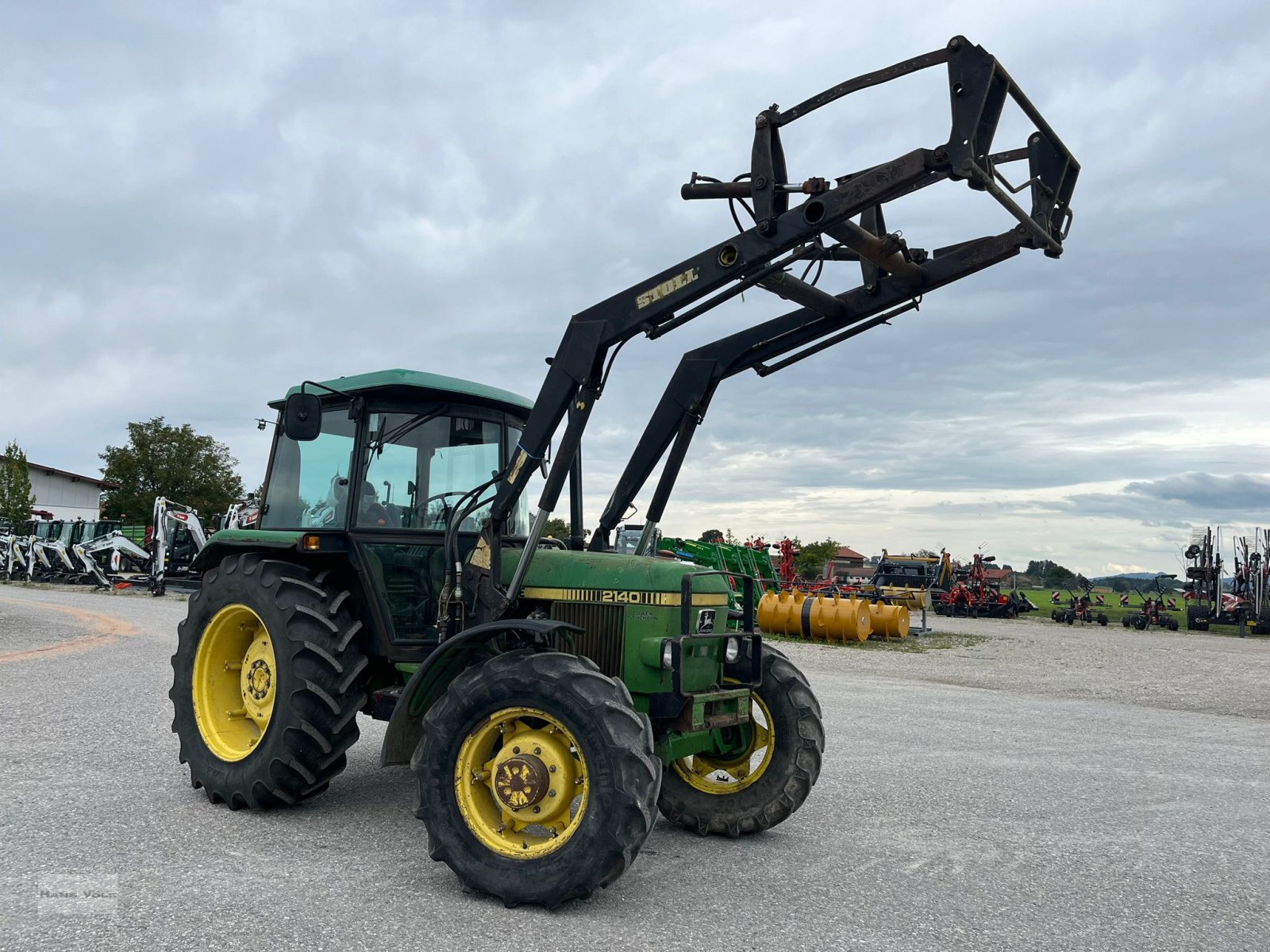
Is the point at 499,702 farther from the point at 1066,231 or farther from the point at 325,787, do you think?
the point at 1066,231

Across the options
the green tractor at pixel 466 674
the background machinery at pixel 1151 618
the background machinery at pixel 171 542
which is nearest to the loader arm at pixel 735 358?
the green tractor at pixel 466 674

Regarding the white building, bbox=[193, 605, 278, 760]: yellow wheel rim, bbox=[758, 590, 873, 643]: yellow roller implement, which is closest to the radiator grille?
bbox=[193, 605, 278, 760]: yellow wheel rim

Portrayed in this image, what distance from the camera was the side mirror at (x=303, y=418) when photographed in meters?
5.57

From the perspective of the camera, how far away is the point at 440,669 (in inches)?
203

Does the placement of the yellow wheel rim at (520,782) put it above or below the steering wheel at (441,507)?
below

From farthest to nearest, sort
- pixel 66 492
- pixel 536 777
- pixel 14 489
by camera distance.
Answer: pixel 66 492 → pixel 14 489 → pixel 536 777

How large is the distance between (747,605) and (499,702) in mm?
1712

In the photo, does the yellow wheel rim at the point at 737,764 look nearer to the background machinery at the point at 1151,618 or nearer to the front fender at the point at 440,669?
the front fender at the point at 440,669

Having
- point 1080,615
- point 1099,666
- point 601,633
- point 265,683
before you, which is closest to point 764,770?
point 601,633

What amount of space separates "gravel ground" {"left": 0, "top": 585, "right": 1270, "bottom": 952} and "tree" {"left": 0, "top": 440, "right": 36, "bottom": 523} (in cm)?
4968

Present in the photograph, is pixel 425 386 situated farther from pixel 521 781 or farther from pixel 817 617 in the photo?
pixel 817 617

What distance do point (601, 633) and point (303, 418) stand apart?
6.60 ft

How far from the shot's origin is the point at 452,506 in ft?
19.9

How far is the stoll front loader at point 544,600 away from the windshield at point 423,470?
1 centimetres
